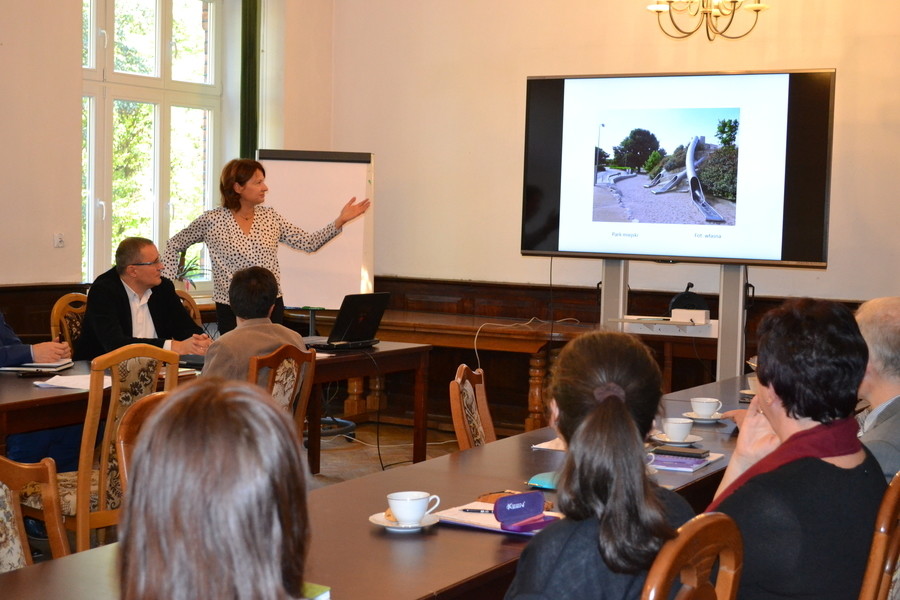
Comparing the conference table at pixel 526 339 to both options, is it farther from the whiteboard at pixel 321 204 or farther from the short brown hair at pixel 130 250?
the short brown hair at pixel 130 250

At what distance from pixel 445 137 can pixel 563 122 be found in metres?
1.66

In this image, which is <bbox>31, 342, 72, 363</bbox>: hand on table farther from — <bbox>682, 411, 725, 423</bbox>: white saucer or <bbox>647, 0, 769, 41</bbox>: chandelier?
<bbox>647, 0, 769, 41</bbox>: chandelier

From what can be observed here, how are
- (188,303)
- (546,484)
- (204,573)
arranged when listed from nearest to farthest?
(204,573) < (546,484) < (188,303)

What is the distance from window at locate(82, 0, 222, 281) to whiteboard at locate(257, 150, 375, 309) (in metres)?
0.73

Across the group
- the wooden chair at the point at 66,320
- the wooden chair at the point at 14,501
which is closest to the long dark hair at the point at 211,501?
the wooden chair at the point at 14,501

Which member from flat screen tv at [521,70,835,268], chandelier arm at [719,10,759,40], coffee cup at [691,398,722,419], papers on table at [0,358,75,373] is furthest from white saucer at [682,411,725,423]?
chandelier arm at [719,10,759,40]

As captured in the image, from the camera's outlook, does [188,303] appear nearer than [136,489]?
No

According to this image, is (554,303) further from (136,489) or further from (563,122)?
(136,489)

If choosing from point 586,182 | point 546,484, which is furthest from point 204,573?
point 586,182

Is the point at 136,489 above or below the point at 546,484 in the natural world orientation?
above

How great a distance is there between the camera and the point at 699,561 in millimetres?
1378

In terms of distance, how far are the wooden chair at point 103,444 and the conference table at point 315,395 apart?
0.20 metres

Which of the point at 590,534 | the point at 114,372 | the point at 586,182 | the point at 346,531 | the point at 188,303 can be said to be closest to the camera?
the point at 590,534

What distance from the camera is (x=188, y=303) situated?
544cm
